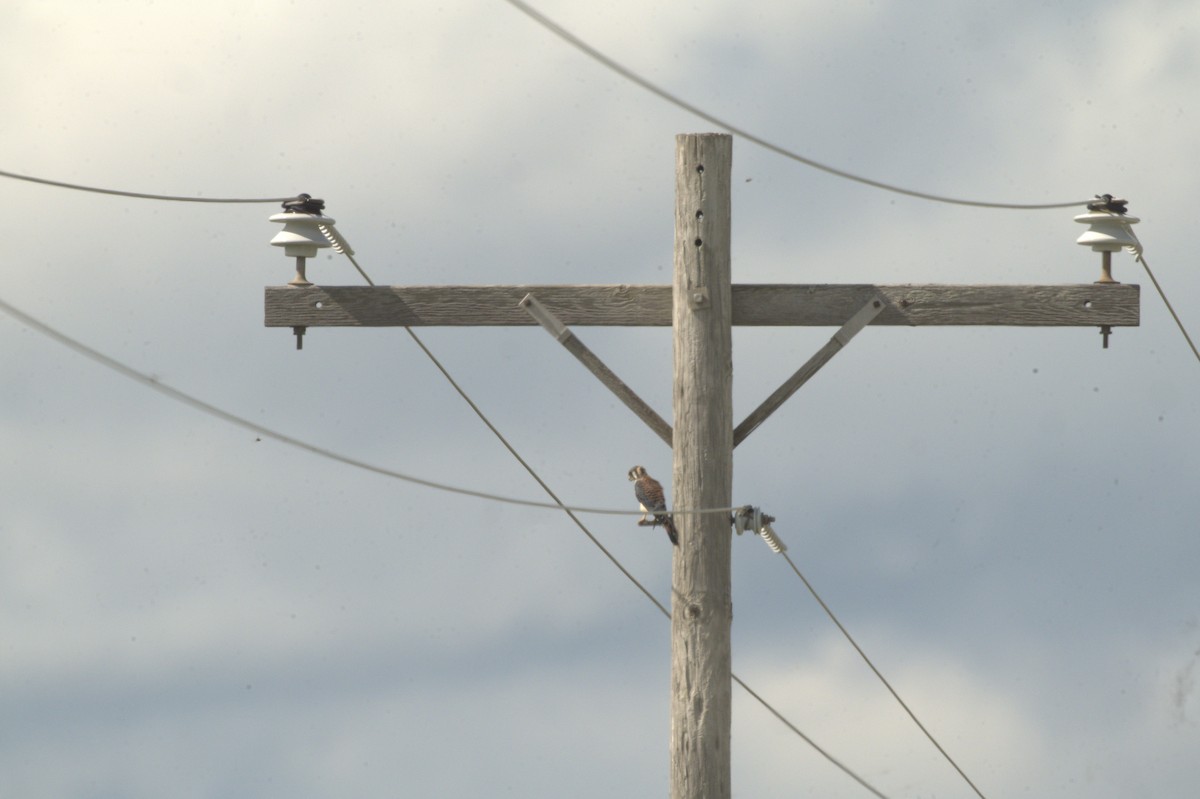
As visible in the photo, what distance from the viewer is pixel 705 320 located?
934cm

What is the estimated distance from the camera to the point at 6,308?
7.76 metres

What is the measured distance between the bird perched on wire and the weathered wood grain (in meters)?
0.53

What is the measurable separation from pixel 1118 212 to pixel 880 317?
1.36 metres

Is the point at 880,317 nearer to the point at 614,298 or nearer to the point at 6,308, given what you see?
the point at 614,298

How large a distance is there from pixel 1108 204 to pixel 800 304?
165cm

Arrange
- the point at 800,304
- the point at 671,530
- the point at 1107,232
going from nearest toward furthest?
the point at 671,530, the point at 800,304, the point at 1107,232

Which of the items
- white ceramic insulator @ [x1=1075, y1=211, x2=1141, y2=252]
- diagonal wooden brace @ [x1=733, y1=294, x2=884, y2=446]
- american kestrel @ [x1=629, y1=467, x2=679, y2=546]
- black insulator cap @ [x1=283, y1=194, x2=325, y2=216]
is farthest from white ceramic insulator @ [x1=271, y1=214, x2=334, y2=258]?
white ceramic insulator @ [x1=1075, y1=211, x2=1141, y2=252]

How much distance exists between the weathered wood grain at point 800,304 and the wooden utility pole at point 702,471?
0.22 meters

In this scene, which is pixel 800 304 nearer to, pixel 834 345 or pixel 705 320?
pixel 834 345

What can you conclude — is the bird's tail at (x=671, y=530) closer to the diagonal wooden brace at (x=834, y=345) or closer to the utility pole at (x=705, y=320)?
the utility pole at (x=705, y=320)

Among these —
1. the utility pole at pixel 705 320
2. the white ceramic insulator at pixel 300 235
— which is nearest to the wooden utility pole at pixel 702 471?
the utility pole at pixel 705 320

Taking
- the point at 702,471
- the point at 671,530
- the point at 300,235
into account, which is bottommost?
the point at 671,530

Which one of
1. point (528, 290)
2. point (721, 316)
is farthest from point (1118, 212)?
point (528, 290)

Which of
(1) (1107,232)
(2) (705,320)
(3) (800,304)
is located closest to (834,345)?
(3) (800,304)
